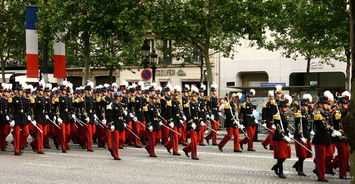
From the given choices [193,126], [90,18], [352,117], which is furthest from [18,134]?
[352,117]

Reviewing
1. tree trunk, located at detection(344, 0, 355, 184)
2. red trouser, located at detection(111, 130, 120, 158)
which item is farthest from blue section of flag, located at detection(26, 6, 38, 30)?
tree trunk, located at detection(344, 0, 355, 184)

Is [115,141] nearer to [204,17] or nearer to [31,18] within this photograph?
[204,17]

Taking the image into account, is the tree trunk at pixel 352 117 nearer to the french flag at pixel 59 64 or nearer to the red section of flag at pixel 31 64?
the french flag at pixel 59 64

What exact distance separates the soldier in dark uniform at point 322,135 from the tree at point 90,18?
663 inches

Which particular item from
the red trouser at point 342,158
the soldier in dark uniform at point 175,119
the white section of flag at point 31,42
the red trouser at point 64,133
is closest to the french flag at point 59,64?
the white section of flag at point 31,42

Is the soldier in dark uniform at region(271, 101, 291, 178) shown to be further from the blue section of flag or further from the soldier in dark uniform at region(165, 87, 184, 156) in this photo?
the blue section of flag

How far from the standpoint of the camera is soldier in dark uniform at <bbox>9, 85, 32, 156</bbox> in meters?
17.4

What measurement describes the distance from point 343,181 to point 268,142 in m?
6.62

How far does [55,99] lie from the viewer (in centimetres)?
1914

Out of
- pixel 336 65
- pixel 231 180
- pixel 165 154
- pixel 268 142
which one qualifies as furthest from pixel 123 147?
pixel 336 65

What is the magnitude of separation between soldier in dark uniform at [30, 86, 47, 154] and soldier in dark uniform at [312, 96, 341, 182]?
867 centimetres

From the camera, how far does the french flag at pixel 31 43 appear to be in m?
26.5

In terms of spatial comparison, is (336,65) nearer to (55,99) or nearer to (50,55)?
(50,55)

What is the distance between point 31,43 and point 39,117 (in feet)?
32.6
